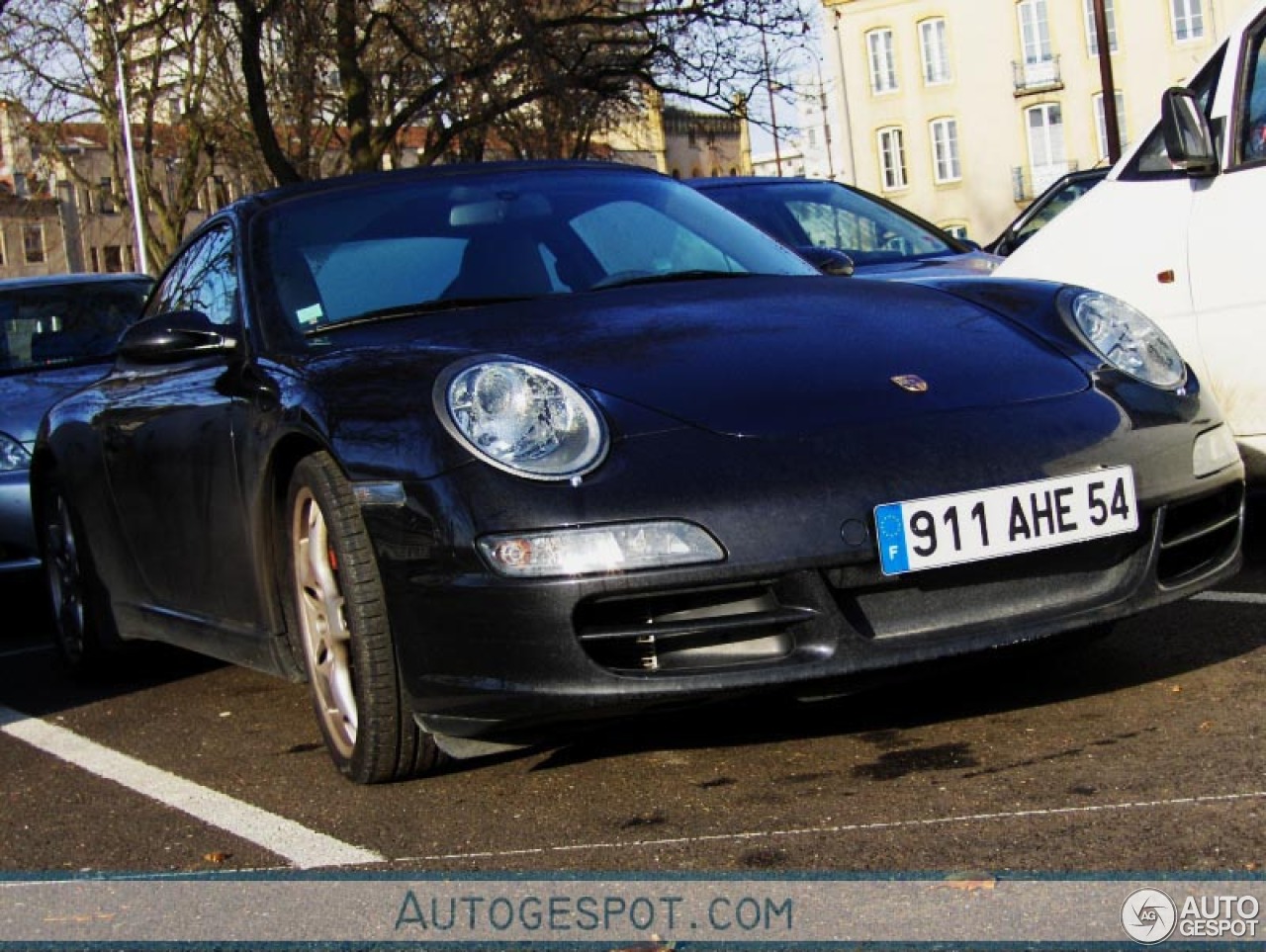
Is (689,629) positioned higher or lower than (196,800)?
higher

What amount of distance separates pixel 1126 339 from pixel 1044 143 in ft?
188

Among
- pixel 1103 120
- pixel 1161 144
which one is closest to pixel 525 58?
pixel 1161 144

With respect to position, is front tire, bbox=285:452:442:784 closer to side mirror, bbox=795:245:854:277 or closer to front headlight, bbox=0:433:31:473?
side mirror, bbox=795:245:854:277

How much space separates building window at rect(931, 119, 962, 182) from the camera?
61438 millimetres

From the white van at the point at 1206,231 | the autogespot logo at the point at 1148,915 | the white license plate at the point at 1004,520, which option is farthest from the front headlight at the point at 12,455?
the autogespot logo at the point at 1148,915

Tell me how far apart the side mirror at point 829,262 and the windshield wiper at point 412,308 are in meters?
1.04

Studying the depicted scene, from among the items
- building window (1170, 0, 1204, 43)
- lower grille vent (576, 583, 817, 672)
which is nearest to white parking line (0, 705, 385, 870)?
lower grille vent (576, 583, 817, 672)

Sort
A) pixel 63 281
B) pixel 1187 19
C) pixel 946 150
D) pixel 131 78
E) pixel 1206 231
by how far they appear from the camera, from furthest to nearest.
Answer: pixel 946 150 → pixel 1187 19 → pixel 131 78 → pixel 63 281 → pixel 1206 231

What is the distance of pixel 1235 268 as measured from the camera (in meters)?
5.86

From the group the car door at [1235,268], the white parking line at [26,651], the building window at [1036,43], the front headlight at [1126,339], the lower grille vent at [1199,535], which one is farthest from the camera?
the building window at [1036,43]

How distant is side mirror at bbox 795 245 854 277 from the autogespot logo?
9.24 feet

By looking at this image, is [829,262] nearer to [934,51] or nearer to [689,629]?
[689,629]

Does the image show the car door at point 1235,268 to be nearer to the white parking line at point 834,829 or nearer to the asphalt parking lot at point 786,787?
the asphalt parking lot at point 786,787

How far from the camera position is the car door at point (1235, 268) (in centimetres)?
582
